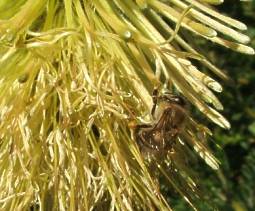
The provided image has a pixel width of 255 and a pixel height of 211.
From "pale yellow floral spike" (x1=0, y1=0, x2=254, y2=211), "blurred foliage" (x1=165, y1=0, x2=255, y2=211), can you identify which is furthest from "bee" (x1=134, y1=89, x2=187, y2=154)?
"blurred foliage" (x1=165, y1=0, x2=255, y2=211)

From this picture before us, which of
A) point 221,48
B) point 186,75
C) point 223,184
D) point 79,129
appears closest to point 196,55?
point 186,75

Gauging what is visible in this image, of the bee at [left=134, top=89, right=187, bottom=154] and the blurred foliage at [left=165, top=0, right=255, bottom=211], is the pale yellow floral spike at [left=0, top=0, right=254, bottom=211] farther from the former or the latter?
the blurred foliage at [left=165, top=0, right=255, bottom=211]

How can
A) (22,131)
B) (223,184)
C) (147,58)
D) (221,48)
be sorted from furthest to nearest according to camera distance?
(221,48) < (223,184) < (147,58) < (22,131)

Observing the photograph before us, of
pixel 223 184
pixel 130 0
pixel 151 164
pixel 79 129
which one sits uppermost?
pixel 130 0

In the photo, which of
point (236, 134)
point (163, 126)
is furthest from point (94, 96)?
point (236, 134)

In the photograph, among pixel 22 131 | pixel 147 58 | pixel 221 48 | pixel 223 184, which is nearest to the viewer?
A: pixel 22 131

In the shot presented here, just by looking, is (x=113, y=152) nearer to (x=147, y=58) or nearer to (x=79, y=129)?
(x=79, y=129)

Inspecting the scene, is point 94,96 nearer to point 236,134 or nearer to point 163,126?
point 163,126
